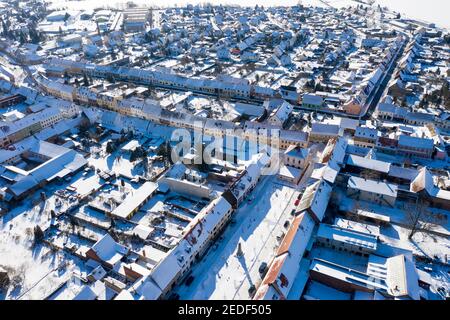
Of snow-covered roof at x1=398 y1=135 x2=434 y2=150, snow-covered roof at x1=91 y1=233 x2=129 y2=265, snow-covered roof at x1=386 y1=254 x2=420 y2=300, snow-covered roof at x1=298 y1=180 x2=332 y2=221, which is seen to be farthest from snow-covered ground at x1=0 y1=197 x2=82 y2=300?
snow-covered roof at x1=398 y1=135 x2=434 y2=150

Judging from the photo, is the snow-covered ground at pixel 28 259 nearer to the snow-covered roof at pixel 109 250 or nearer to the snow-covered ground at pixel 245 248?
the snow-covered roof at pixel 109 250

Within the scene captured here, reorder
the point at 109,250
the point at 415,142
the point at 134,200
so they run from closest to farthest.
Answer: the point at 109,250, the point at 134,200, the point at 415,142

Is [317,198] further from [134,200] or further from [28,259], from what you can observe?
[28,259]

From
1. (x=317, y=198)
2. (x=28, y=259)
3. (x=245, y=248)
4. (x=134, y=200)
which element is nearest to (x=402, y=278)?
(x=317, y=198)

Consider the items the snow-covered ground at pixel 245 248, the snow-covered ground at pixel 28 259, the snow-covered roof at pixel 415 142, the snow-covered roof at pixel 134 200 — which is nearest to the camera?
the snow-covered ground at pixel 245 248

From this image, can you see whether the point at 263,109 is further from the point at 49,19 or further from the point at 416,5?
the point at 416,5

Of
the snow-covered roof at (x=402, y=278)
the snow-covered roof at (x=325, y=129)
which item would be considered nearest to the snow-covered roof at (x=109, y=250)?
the snow-covered roof at (x=402, y=278)

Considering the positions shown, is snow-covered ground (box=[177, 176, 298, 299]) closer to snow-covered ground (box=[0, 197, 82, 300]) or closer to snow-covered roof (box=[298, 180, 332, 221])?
snow-covered roof (box=[298, 180, 332, 221])

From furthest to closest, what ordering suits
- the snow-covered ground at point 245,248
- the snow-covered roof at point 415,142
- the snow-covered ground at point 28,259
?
the snow-covered roof at point 415,142 → the snow-covered ground at point 28,259 → the snow-covered ground at point 245,248

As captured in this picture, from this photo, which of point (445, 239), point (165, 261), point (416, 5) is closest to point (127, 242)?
point (165, 261)
